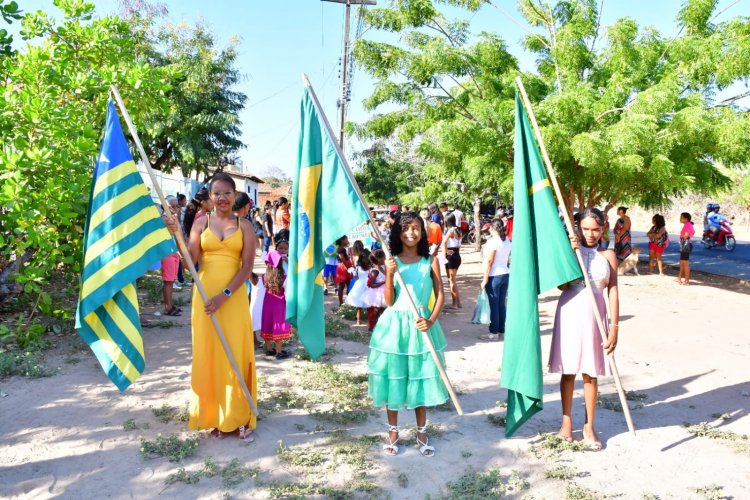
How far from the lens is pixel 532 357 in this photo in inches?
158

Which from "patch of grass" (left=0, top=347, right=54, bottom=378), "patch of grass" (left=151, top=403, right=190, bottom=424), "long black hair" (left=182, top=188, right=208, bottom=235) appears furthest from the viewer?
"long black hair" (left=182, top=188, right=208, bottom=235)

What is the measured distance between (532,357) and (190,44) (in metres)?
25.9

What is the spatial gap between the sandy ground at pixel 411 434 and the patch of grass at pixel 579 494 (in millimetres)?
36

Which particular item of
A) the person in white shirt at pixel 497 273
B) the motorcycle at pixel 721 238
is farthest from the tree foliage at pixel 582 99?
the motorcycle at pixel 721 238

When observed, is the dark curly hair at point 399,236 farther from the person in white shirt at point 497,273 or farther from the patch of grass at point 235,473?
the person in white shirt at point 497,273

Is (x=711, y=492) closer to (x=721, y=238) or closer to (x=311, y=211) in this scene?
(x=311, y=211)

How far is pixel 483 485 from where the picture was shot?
352 centimetres

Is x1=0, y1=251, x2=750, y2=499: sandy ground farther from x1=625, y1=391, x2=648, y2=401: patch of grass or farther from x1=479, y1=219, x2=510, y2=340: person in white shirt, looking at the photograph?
x1=479, y1=219, x2=510, y2=340: person in white shirt

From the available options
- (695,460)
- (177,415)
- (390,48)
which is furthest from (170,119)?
(695,460)

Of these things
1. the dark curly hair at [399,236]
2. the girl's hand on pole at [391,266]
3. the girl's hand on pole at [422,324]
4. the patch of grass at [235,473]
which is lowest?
the patch of grass at [235,473]

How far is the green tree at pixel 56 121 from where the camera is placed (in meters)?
5.69

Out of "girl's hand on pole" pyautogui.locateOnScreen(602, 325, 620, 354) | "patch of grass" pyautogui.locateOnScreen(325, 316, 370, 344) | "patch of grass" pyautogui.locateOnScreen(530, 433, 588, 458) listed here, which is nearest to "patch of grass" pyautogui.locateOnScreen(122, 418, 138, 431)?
"patch of grass" pyautogui.locateOnScreen(530, 433, 588, 458)

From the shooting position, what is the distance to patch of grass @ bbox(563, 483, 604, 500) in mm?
3389

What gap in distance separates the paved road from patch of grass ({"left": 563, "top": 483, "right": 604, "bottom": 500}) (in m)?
13.9
